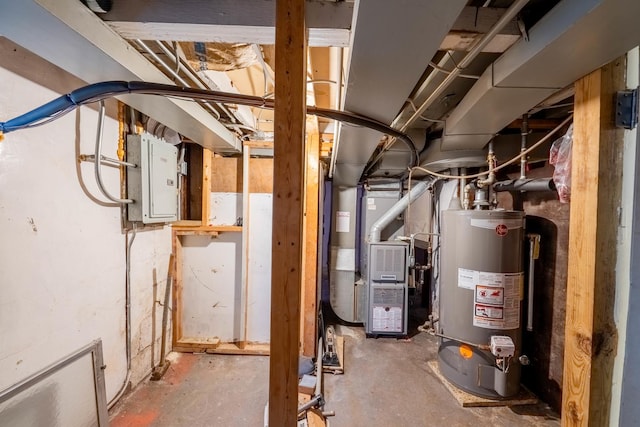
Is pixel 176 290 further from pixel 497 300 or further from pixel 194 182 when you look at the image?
pixel 497 300

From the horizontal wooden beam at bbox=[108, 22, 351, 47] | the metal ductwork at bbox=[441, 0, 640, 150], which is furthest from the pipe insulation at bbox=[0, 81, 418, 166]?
the metal ductwork at bbox=[441, 0, 640, 150]

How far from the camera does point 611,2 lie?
2.14 ft

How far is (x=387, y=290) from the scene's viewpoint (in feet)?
9.32

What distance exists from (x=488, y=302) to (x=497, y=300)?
0.20 ft

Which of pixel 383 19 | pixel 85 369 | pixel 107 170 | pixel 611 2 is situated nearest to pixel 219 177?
pixel 107 170

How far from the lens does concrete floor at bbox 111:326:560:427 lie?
173 cm

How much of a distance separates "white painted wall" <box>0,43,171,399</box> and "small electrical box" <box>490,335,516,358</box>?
2597 mm

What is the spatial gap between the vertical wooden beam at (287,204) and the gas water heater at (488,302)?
5.75 ft

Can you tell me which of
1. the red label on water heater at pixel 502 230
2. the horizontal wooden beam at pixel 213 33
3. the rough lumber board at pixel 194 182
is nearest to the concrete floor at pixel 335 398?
the red label on water heater at pixel 502 230

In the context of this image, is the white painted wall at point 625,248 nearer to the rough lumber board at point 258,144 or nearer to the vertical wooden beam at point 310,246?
the vertical wooden beam at point 310,246

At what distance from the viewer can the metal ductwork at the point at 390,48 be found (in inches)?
27.0

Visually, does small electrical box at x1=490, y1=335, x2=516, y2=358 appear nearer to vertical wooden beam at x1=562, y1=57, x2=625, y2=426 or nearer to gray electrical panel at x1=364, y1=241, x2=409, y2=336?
vertical wooden beam at x1=562, y1=57, x2=625, y2=426

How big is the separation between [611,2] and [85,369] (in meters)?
2.63

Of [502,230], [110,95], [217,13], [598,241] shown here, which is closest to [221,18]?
[217,13]
